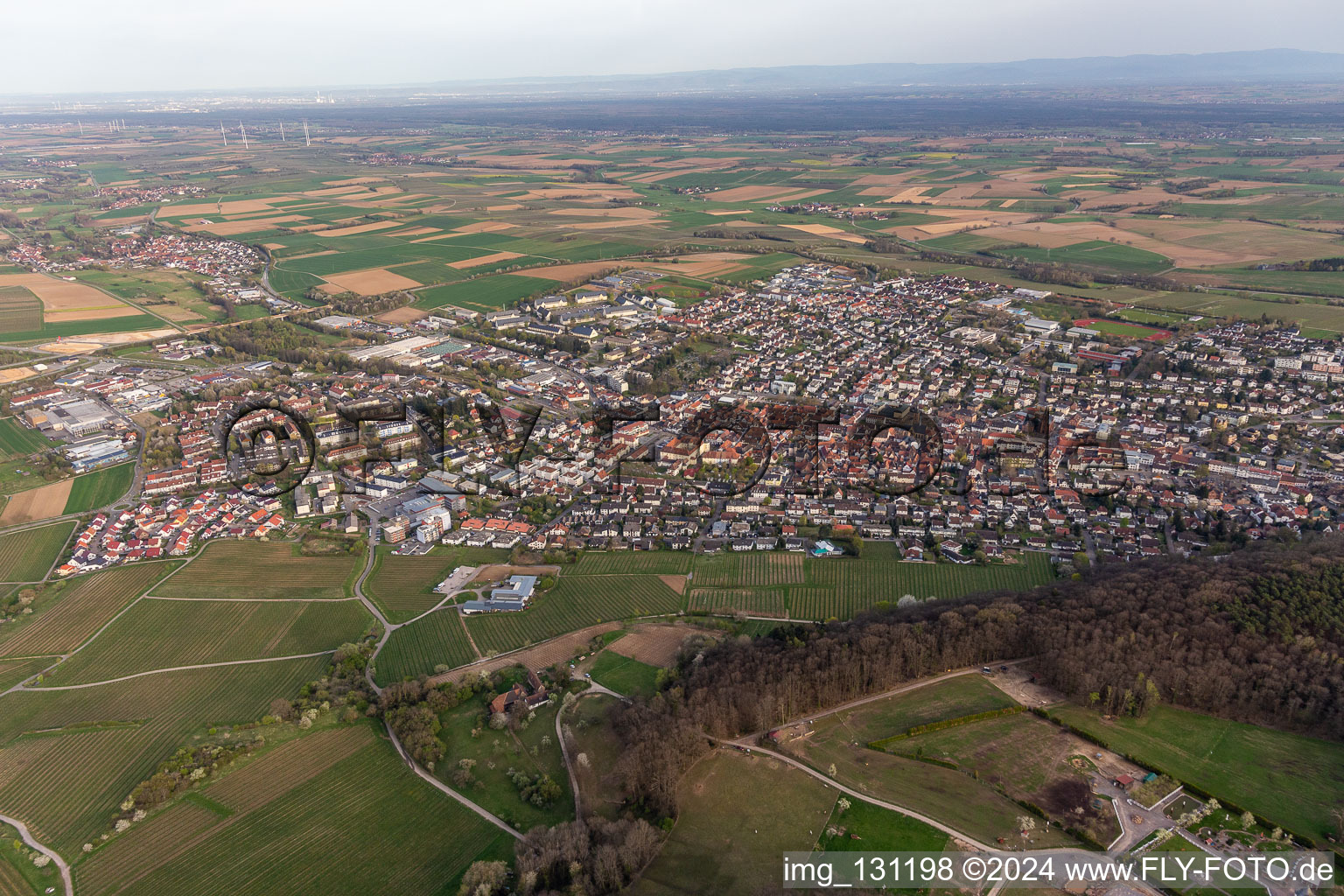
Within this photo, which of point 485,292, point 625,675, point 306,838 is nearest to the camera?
point 306,838

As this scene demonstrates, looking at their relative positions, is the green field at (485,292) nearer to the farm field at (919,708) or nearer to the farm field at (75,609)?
the farm field at (75,609)

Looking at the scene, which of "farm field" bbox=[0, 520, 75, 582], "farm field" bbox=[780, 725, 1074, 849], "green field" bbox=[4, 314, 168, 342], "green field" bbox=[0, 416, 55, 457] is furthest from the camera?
"green field" bbox=[4, 314, 168, 342]

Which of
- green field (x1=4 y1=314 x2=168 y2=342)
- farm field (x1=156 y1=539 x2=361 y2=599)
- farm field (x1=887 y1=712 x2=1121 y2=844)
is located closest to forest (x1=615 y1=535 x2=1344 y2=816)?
farm field (x1=887 y1=712 x2=1121 y2=844)

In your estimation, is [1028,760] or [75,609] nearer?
[1028,760]

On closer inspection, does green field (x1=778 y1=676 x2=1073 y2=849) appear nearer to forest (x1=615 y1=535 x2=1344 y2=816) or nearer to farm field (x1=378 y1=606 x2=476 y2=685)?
forest (x1=615 y1=535 x2=1344 y2=816)

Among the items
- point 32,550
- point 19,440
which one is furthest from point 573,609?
point 19,440

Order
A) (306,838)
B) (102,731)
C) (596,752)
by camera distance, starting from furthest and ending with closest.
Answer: (102,731)
(596,752)
(306,838)

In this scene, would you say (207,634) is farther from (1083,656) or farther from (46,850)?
(1083,656)
